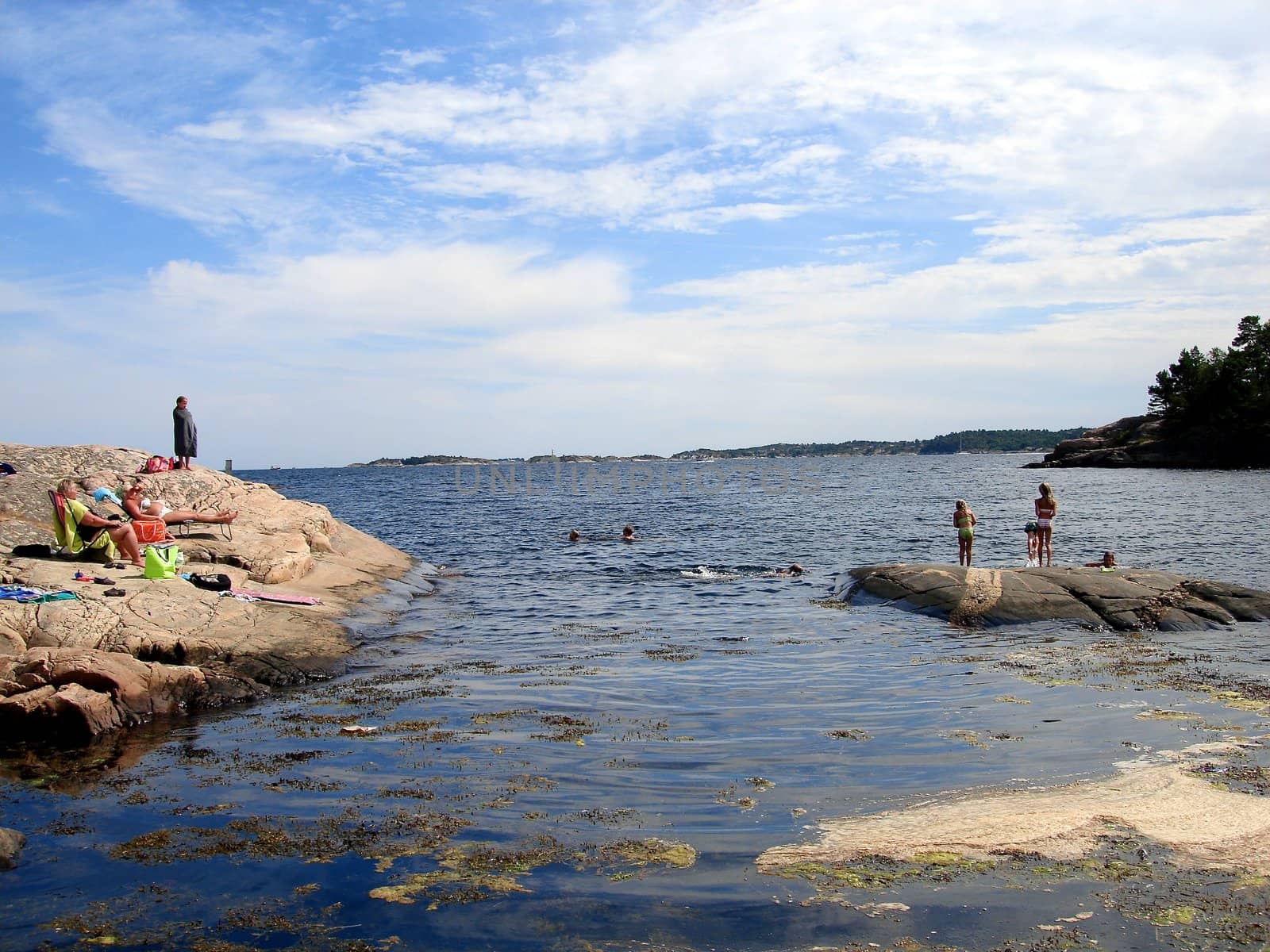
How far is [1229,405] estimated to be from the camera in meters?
105

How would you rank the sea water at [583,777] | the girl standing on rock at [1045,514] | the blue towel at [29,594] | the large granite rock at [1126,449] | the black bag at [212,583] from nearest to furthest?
the sea water at [583,777]
the blue towel at [29,594]
the black bag at [212,583]
the girl standing on rock at [1045,514]
the large granite rock at [1126,449]

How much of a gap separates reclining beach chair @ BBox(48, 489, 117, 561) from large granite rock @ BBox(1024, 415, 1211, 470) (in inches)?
4637

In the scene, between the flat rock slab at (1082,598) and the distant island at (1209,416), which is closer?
the flat rock slab at (1082,598)

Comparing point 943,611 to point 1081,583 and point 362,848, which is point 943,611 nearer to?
point 1081,583

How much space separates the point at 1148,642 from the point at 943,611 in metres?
4.01

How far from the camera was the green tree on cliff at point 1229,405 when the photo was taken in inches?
4008

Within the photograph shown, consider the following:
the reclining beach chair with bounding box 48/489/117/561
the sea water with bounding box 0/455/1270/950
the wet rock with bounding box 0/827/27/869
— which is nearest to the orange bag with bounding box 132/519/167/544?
the reclining beach chair with bounding box 48/489/117/561

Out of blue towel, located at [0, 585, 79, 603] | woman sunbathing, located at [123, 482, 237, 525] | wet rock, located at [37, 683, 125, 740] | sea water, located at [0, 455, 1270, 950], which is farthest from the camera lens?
woman sunbathing, located at [123, 482, 237, 525]

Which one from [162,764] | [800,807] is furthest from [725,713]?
[162,764]

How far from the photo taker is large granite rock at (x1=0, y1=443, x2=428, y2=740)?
39.8ft

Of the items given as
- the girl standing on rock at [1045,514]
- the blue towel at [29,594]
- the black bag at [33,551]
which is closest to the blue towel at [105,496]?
the black bag at [33,551]

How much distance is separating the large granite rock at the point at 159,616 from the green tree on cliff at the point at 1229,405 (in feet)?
356

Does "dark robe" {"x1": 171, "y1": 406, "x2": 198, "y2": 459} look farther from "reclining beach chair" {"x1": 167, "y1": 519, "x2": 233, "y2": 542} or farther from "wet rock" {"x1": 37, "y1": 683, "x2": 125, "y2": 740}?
"wet rock" {"x1": 37, "y1": 683, "x2": 125, "y2": 740}

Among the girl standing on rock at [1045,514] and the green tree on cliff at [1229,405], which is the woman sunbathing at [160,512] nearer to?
the girl standing on rock at [1045,514]
